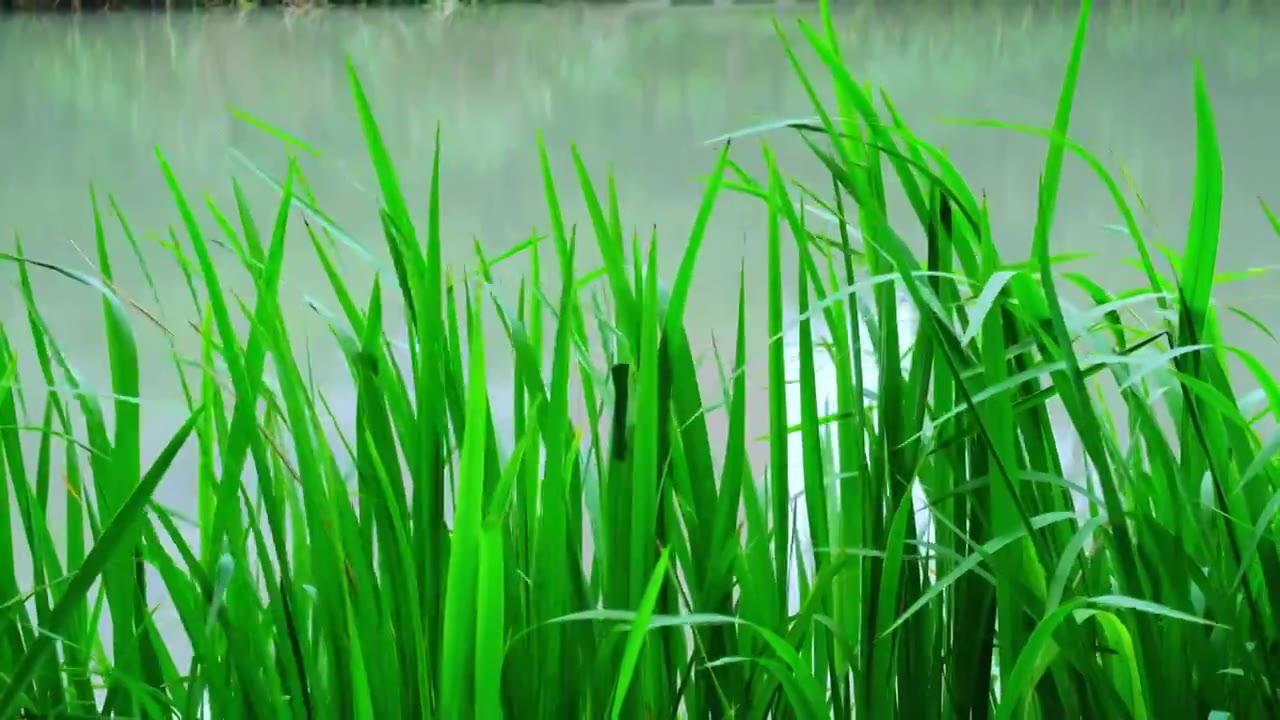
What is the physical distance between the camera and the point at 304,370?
125 cm

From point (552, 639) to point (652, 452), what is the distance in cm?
6

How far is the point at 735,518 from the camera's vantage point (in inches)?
13.6

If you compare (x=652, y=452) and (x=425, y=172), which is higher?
(x=652, y=452)

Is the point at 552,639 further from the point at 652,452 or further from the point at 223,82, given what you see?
the point at 223,82

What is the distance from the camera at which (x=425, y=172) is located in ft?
8.63

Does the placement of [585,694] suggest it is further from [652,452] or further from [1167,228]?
[1167,228]

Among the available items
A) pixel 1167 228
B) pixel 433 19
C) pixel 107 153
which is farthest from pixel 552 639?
pixel 433 19

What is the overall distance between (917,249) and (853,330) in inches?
50.5

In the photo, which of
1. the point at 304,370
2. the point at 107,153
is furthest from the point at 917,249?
the point at 107,153

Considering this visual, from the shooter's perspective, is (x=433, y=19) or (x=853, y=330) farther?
(x=433, y=19)

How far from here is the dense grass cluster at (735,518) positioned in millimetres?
315

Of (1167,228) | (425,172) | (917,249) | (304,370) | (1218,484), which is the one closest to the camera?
(1218,484)

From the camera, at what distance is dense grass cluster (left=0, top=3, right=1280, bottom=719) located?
31cm

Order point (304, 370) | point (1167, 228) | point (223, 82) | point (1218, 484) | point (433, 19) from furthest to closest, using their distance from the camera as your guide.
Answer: point (433, 19), point (223, 82), point (1167, 228), point (304, 370), point (1218, 484)
